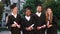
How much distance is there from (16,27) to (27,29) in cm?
28

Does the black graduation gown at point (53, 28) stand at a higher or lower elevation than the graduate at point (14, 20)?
lower

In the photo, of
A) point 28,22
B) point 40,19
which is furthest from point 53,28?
point 28,22

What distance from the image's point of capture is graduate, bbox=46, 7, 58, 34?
5.77 meters

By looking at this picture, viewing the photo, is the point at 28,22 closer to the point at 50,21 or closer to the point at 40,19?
the point at 40,19

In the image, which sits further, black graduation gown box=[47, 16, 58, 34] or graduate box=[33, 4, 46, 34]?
black graduation gown box=[47, 16, 58, 34]

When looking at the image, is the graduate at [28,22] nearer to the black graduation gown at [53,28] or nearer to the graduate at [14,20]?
the graduate at [14,20]

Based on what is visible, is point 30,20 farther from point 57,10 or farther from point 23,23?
point 57,10

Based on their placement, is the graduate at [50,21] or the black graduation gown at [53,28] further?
the black graduation gown at [53,28]

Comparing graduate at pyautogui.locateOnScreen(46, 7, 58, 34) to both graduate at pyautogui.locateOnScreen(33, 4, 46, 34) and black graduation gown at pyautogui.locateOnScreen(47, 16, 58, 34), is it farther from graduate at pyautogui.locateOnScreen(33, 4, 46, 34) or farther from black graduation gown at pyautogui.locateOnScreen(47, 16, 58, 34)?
graduate at pyautogui.locateOnScreen(33, 4, 46, 34)

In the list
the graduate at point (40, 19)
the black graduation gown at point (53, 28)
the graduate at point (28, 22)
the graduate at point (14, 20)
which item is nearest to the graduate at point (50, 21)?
the black graduation gown at point (53, 28)

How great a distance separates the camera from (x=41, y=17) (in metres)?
5.77

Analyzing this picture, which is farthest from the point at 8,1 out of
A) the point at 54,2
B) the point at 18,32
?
the point at 18,32

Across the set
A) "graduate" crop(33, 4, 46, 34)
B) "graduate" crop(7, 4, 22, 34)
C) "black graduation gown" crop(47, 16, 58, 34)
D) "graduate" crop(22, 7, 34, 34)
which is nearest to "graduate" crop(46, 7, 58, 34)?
"black graduation gown" crop(47, 16, 58, 34)

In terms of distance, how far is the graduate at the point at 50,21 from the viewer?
5769 millimetres
